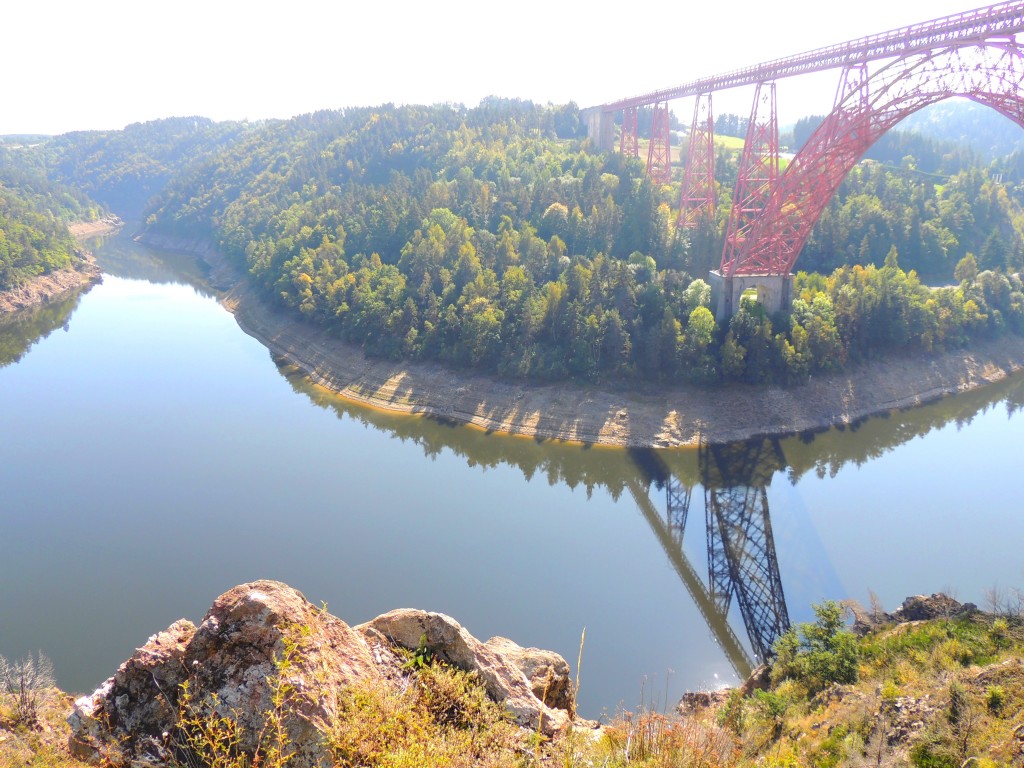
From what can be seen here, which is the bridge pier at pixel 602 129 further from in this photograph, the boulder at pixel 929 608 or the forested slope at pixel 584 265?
the boulder at pixel 929 608

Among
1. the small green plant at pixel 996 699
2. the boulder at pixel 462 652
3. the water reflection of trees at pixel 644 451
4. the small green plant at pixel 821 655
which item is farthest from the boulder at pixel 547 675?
the water reflection of trees at pixel 644 451

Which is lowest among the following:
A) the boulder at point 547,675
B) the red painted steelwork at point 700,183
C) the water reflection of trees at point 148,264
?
the boulder at point 547,675

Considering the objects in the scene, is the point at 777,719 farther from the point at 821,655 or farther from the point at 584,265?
the point at 584,265

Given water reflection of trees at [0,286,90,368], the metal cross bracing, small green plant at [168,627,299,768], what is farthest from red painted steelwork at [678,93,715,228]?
water reflection of trees at [0,286,90,368]

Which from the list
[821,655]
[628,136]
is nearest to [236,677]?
[821,655]

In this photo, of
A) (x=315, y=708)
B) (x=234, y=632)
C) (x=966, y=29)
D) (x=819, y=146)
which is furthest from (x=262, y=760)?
(x=819, y=146)

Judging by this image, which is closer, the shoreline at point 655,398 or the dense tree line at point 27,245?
the shoreline at point 655,398

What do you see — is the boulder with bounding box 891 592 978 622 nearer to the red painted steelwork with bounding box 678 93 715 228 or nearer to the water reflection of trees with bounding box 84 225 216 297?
the red painted steelwork with bounding box 678 93 715 228
